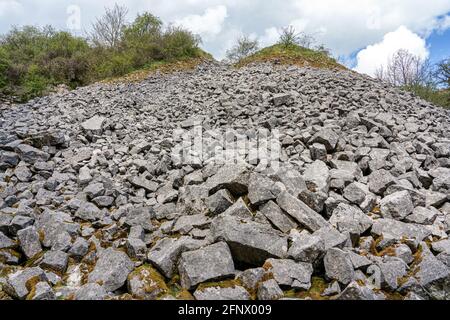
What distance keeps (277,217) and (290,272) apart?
2.85 feet

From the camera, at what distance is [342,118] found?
699 cm

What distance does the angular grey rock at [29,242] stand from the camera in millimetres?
3613

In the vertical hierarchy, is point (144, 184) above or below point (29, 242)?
above

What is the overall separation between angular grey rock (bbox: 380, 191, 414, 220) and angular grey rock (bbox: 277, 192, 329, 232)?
1.03 meters

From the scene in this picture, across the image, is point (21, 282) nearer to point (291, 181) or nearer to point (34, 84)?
point (291, 181)

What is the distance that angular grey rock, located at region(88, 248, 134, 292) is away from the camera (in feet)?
9.78

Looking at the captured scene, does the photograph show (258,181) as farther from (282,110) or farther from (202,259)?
(282,110)

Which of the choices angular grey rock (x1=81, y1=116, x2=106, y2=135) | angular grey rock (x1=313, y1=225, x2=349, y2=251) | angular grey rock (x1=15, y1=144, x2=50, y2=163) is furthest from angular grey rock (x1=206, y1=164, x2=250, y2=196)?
angular grey rock (x1=81, y1=116, x2=106, y2=135)

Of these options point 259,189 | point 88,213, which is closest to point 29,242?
point 88,213

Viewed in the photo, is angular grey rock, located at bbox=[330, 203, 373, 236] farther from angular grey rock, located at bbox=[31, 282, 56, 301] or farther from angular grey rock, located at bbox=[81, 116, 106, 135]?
angular grey rock, located at bbox=[81, 116, 106, 135]

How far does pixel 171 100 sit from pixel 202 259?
25.0 feet

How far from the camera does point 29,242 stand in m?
3.68

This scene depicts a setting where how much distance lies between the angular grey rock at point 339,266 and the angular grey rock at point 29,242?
3420 mm

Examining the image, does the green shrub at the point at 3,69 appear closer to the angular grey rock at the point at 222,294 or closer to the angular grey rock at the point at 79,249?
the angular grey rock at the point at 79,249
